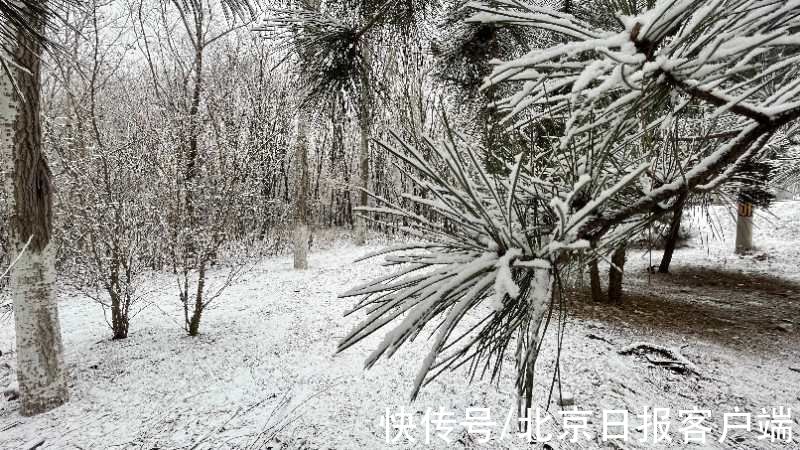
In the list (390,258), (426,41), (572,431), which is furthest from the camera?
(426,41)

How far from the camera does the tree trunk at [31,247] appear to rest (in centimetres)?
283

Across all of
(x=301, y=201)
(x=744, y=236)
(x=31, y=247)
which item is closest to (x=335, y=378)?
(x=31, y=247)

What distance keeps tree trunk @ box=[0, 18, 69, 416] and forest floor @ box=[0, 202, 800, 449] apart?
30 cm

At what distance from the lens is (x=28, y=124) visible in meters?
2.87

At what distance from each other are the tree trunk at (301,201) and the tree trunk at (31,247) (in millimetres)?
4558

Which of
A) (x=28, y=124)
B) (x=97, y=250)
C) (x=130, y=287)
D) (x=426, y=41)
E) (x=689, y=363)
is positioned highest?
(x=426, y=41)

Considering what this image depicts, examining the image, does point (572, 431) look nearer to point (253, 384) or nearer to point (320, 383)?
point (320, 383)

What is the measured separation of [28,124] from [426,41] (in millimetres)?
3016

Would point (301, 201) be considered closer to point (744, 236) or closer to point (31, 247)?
point (31, 247)

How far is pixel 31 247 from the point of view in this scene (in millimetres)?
2965

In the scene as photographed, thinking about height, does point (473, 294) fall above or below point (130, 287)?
above

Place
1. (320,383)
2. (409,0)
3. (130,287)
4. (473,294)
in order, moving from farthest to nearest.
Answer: (130,287)
(320,383)
(409,0)
(473,294)

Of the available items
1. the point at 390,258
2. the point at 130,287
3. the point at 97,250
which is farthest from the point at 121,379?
the point at 390,258

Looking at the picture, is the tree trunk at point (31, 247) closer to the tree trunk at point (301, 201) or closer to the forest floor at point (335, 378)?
the forest floor at point (335, 378)
